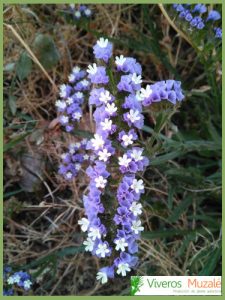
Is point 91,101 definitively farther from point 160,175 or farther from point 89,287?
point 89,287

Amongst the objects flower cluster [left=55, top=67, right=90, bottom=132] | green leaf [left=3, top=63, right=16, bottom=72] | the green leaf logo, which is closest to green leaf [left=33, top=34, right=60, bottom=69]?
green leaf [left=3, top=63, right=16, bottom=72]

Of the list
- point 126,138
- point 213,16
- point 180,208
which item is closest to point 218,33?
point 213,16

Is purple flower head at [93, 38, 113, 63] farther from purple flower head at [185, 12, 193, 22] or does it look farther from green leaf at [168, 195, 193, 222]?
green leaf at [168, 195, 193, 222]

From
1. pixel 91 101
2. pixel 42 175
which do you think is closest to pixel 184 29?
pixel 91 101

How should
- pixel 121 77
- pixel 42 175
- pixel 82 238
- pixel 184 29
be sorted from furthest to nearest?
pixel 42 175, pixel 82 238, pixel 184 29, pixel 121 77

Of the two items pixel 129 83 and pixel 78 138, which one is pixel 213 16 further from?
pixel 78 138

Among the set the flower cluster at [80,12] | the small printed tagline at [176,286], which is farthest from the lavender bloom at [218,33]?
the small printed tagline at [176,286]
